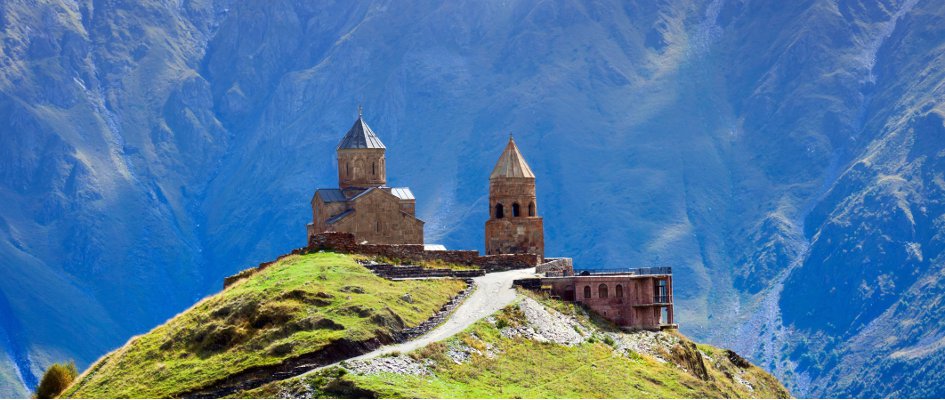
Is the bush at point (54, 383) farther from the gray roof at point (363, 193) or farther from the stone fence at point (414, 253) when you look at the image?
the gray roof at point (363, 193)

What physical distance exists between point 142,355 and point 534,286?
2105 centimetres

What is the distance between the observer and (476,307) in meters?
95.6

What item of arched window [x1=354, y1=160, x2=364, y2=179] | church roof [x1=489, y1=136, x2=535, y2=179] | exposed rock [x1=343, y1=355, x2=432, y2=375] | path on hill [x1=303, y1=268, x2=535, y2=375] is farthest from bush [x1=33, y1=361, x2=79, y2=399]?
church roof [x1=489, y1=136, x2=535, y2=179]

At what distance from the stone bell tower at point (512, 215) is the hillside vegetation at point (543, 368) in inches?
528

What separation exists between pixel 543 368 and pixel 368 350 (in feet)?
27.3

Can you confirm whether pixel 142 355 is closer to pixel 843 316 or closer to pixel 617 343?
pixel 617 343

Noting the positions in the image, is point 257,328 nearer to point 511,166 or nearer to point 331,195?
point 331,195

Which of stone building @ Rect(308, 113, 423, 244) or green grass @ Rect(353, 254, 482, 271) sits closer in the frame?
green grass @ Rect(353, 254, 482, 271)

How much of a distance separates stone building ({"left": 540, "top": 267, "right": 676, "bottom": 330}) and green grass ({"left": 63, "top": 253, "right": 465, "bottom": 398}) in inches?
336

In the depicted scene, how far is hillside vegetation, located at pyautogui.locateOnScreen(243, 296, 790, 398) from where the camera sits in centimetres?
8106

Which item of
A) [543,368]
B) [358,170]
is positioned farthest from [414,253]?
[543,368]

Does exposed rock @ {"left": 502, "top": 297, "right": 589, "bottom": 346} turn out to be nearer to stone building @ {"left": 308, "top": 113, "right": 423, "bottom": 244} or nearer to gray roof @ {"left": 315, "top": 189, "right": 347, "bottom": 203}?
stone building @ {"left": 308, "top": 113, "right": 423, "bottom": 244}

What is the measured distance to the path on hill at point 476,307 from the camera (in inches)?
3401

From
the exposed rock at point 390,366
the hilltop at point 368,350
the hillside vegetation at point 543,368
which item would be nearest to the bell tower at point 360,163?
the hilltop at point 368,350
